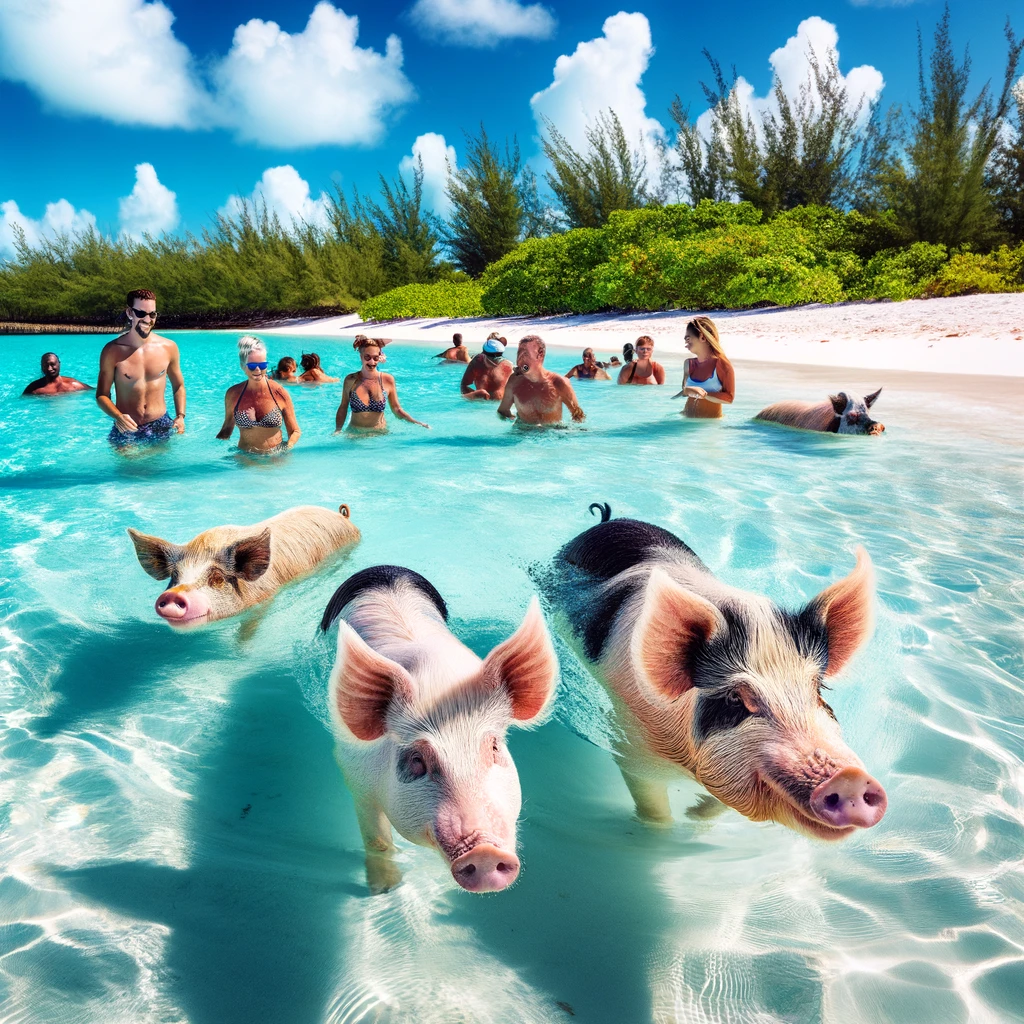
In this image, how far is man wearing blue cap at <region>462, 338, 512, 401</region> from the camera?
36.2 ft

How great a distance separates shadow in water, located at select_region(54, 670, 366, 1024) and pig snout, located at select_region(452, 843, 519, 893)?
1.86 feet

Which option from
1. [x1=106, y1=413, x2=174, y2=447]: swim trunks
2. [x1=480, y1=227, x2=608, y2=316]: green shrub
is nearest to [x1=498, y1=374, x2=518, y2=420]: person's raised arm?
[x1=106, y1=413, x2=174, y2=447]: swim trunks

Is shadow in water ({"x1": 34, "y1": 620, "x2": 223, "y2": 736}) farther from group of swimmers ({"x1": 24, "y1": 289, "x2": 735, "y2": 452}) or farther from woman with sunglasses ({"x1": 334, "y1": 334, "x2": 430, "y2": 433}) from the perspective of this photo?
woman with sunglasses ({"x1": 334, "y1": 334, "x2": 430, "y2": 433})

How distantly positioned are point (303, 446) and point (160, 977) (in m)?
7.34

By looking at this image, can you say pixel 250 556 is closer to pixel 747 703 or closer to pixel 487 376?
pixel 747 703

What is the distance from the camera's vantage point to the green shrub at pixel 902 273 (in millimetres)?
18734

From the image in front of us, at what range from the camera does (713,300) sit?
2172cm

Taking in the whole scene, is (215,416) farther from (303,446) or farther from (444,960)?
(444,960)

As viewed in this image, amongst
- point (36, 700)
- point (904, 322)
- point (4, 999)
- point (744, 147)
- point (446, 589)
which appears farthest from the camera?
point (744, 147)

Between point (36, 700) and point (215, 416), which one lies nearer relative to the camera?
point (36, 700)

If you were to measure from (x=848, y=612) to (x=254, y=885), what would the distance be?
1852 mm

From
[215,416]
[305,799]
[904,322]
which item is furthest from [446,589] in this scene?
[904,322]

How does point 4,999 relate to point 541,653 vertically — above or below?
below

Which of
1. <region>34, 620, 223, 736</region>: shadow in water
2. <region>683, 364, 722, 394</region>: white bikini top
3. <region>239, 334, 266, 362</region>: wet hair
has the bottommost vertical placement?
<region>34, 620, 223, 736</region>: shadow in water
